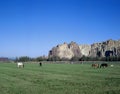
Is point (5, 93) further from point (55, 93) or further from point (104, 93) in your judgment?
point (104, 93)

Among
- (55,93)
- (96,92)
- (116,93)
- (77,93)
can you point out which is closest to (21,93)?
(55,93)

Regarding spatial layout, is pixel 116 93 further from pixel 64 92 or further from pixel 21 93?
pixel 21 93

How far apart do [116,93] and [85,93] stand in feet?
6.68

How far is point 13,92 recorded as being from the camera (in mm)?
17484

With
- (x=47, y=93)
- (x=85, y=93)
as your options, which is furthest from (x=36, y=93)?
(x=85, y=93)

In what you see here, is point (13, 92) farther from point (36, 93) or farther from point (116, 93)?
point (116, 93)

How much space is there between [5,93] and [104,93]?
663 centimetres

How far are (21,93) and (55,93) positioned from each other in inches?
90.2

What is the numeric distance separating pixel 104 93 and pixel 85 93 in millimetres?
1252

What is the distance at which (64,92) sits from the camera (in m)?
17.2

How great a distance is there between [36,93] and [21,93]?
1010mm

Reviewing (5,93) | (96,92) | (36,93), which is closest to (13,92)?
(5,93)

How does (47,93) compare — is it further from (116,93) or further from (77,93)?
(116,93)

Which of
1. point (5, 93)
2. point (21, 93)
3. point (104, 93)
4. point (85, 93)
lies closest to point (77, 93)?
point (85, 93)
